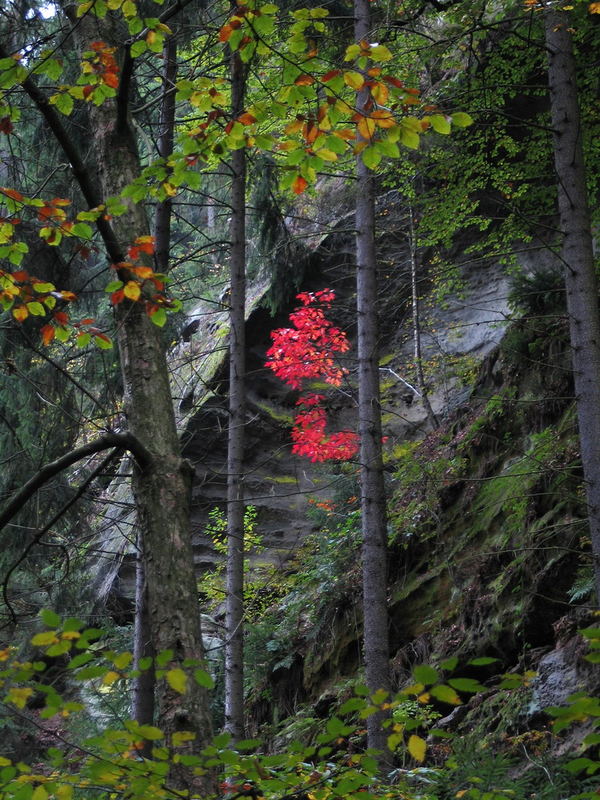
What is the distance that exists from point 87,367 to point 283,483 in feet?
27.9

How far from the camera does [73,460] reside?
354 cm

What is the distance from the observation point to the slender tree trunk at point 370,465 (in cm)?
709

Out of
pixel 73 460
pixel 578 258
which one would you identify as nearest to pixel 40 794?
pixel 73 460

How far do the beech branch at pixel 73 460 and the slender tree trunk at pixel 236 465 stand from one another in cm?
380

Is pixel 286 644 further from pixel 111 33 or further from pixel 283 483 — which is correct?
pixel 111 33

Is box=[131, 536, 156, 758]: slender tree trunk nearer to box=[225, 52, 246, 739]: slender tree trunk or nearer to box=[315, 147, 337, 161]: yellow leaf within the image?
box=[225, 52, 246, 739]: slender tree trunk

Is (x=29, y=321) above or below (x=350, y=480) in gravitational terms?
above

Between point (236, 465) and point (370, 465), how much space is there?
2235mm

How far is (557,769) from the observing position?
536 centimetres

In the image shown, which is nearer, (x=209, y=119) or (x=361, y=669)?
(x=209, y=119)

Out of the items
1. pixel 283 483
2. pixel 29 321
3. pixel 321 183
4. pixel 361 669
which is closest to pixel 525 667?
pixel 361 669

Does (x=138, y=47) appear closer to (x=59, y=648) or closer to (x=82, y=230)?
(x=82, y=230)

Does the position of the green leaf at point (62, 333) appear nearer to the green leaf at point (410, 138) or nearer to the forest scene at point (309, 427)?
the forest scene at point (309, 427)

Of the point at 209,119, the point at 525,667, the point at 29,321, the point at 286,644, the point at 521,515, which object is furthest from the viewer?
the point at 286,644
